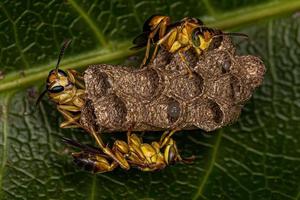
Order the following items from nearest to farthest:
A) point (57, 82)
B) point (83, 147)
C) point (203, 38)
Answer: point (57, 82)
point (203, 38)
point (83, 147)

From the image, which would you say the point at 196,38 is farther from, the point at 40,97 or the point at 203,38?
the point at 40,97

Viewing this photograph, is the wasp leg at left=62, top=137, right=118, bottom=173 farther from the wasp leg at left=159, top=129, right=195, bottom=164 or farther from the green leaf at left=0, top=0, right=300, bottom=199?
the wasp leg at left=159, top=129, right=195, bottom=164

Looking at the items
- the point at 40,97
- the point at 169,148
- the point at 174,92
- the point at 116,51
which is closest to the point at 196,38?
the point at 174,92

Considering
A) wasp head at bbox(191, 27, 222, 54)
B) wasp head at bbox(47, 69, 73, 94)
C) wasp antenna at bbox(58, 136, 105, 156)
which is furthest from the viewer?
wasp antenna at bbox(58, 136, 105, 156)

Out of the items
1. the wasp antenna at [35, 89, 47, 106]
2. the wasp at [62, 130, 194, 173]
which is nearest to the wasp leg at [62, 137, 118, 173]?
the wasp at [62, 130, 194, 173]

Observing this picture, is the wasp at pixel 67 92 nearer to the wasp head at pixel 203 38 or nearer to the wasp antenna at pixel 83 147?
the wasp antenna at pixel 83 147

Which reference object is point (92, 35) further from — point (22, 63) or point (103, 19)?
point (22, 63)

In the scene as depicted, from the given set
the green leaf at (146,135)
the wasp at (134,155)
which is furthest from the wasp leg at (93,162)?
the green leaf at (146,135)
